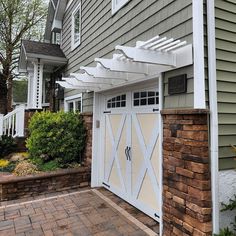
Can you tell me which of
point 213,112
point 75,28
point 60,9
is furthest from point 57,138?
point 60,9

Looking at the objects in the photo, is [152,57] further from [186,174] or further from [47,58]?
[47,58]

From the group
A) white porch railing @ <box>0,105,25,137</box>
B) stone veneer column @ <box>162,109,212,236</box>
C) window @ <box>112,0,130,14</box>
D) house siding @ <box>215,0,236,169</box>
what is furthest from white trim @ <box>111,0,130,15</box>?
white porch railing @ <box>0,105,25,137</box>

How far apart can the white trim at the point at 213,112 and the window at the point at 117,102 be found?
2591 millimetres

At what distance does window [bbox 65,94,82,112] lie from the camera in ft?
25.6

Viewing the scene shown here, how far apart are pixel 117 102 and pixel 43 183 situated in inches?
110

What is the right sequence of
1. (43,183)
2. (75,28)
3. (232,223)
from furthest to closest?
(75,28) → (43,183) → (232,223)

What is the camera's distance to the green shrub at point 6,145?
27.2ft

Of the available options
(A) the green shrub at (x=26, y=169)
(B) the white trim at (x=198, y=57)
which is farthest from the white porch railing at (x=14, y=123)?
(B) the white trim at (x=198, y=57)

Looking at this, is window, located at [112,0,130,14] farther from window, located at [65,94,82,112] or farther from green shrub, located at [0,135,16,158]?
green shrub, located at [0,135,16,158]

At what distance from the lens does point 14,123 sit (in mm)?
9070

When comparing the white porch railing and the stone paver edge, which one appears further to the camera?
the white porch railing

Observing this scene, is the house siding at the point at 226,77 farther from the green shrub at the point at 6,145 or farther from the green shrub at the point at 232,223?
the green shrub at the point at 6,145

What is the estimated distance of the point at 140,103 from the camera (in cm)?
482

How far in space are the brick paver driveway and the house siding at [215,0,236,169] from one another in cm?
188
